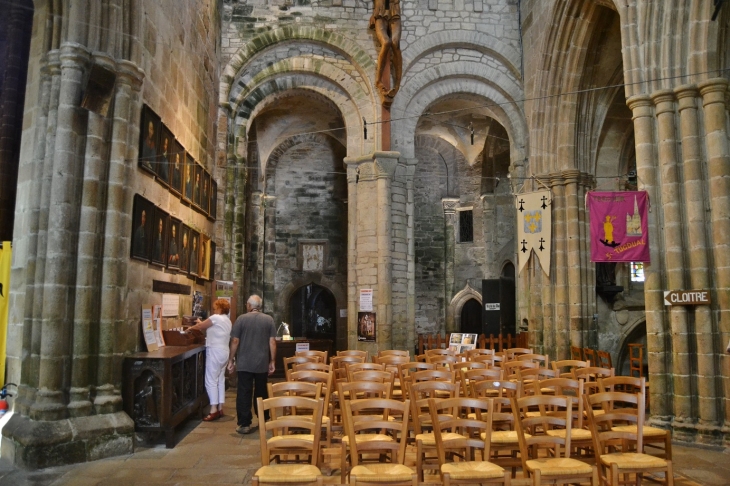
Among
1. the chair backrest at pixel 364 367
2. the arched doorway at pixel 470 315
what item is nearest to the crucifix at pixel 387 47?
the arched doorway at pixel 470 315

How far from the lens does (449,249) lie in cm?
1906

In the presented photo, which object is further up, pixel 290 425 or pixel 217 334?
pixel 217 334

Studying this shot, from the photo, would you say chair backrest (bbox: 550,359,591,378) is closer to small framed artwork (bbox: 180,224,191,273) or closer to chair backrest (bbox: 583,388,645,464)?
chair backrest (bbox: 583,388,645,464)

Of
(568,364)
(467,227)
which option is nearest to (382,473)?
(568,364)

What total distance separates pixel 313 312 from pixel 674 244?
41.4 ft

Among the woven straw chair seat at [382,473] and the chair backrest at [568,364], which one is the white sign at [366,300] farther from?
the woven straw chair seat at [382,473]

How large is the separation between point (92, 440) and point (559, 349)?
8777 millimetres

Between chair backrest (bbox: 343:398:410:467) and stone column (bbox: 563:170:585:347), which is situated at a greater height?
stone column (bbox: 563:170:585:347)

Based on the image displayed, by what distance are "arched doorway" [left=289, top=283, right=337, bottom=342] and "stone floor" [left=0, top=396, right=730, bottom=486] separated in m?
11.5

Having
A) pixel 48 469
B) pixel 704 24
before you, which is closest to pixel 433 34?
pixel 704 24

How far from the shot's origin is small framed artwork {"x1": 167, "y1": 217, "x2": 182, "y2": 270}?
851 cm

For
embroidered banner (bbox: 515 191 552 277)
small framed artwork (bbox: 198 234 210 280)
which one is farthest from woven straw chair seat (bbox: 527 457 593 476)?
embroidered banner (bbox: 515 191 552 277)

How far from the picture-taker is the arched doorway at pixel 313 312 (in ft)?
61.1

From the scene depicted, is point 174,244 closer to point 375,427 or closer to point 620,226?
point 375,427
